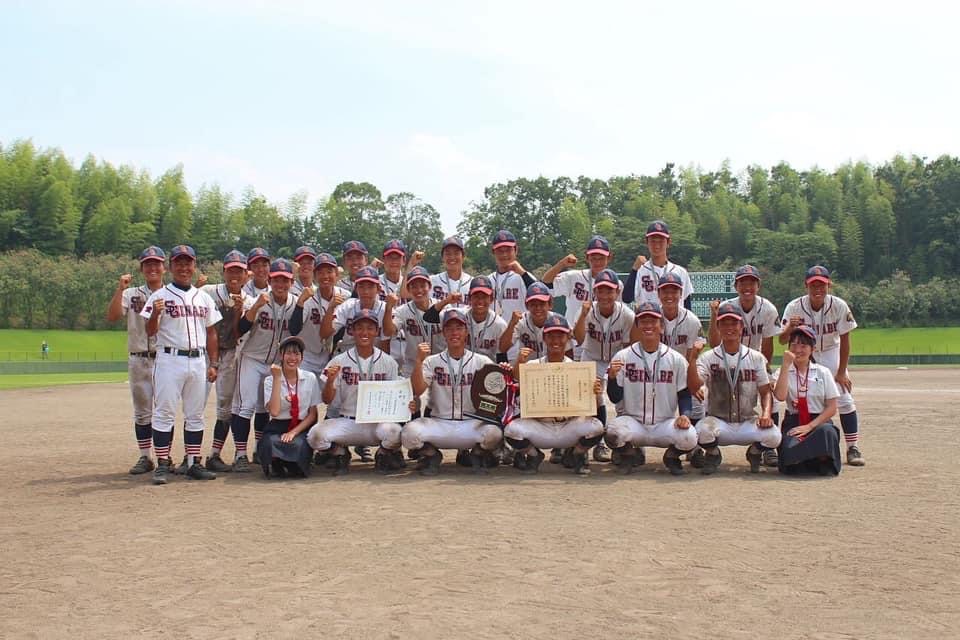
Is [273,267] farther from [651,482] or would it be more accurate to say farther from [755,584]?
[755,584]

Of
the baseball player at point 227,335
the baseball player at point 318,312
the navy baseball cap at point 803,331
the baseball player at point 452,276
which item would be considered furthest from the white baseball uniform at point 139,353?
the navy baseball cap at point 803,331

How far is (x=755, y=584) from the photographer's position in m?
4.85

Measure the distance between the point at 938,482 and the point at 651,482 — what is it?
2.49 m

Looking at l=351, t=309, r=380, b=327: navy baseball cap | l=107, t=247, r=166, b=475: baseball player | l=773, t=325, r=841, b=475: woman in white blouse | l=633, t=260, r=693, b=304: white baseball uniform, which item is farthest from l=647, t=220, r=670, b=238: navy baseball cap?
l=107, t=247, r=166, b=475: baseball player

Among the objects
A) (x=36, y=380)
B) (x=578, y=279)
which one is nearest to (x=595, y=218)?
(x=36, y=380)

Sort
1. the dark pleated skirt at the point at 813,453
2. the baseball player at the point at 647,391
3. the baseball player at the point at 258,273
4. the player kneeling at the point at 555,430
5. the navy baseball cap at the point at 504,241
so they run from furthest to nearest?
1. the baseball player at the point at 258,273
2. the navy baseball cap at the point at 504,241
3. the player kneeling at the point at 555,430
4. the baseball player at the point at 647,391
5. the dark pleated skirt at the point at 813,453

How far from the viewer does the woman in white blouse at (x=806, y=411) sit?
820cm

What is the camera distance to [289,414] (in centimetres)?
892

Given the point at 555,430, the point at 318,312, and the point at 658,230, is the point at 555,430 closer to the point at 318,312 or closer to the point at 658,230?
the point at 658,230

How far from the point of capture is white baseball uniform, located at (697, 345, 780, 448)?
8688 mm

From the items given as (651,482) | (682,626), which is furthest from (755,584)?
(651,482)

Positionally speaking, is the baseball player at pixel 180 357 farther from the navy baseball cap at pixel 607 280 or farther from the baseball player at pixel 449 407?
the navy baseball cap at pixel 607 280

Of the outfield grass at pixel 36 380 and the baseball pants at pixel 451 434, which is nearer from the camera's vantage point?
the baseball pants at pixel 451 434

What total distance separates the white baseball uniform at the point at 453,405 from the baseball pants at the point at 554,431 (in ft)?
0.68
